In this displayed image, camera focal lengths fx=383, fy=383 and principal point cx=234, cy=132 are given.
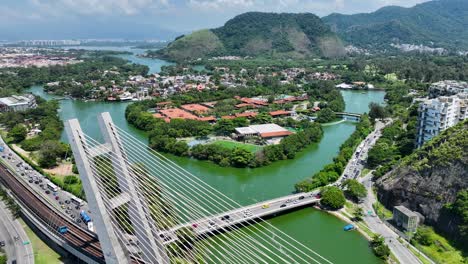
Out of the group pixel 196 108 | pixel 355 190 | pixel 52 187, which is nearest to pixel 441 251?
pixel 355 190

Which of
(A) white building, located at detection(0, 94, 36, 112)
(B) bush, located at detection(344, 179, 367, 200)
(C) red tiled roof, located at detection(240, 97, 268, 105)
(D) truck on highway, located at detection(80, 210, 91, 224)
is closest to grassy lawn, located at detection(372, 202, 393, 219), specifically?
(B) bush, located at detection(344, 179, 367, 200)

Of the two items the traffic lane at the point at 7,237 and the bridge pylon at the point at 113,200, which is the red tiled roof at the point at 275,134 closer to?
the traffic lane at the point at 7,237

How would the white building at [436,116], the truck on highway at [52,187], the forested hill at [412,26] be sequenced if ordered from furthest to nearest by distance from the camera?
the forested hill at [412,26]
the white building at [436,116]
the truck on highway at [52,187]

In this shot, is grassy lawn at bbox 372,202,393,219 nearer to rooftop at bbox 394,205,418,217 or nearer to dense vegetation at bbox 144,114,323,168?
rooftop at bbox 394,205,418,217

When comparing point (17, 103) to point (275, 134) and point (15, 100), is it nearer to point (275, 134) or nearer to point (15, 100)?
Answer: point (15, 100)

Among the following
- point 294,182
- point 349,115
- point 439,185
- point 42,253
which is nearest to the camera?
point 42,253

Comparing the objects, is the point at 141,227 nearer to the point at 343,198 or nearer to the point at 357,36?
the point at 343,198

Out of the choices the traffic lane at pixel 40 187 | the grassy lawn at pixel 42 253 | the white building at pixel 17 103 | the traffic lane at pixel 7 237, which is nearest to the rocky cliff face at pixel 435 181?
the traffic lane at pixel 40 187
